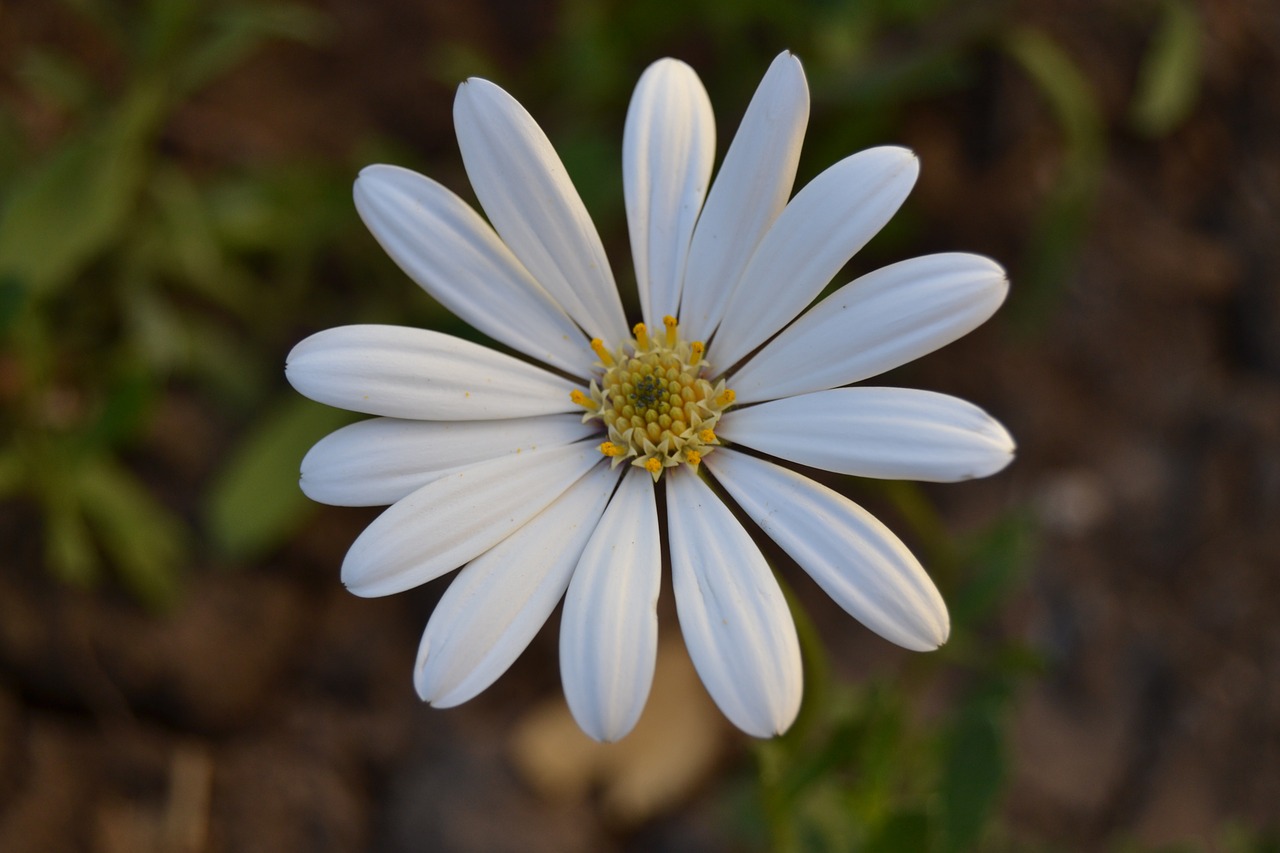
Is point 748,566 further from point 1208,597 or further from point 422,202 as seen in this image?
point 1208,597

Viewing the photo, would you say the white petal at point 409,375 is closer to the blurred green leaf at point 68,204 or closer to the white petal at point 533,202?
the white petal at point 533,202

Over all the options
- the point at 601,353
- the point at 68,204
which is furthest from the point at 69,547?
the point at 601,353

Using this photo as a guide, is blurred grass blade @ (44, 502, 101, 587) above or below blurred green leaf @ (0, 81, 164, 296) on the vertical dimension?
below

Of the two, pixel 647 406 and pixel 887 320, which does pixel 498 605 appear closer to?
pixel 647 406

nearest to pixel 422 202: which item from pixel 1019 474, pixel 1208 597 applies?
pixel 1019 474

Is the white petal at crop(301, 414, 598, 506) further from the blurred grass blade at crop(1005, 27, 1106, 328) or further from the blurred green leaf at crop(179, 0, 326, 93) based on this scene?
the blurred grass blade at crop(1005, 27, 1106, 328)

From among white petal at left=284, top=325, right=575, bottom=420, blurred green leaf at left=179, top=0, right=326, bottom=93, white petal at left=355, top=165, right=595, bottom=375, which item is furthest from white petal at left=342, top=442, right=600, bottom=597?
blurred green leaf at left=179, top=0, right=326, bottom=93
